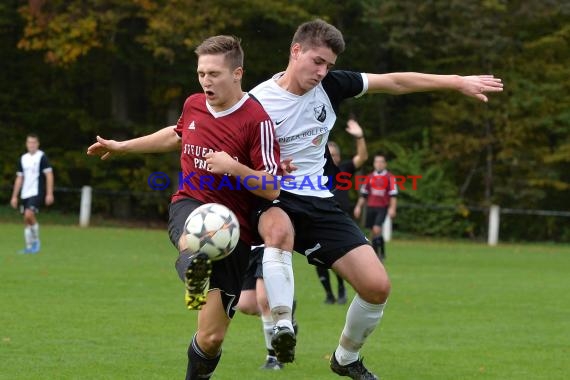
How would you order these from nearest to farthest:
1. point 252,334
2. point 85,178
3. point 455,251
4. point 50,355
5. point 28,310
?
point 50,355
point 252,334
point 28,310
point 455,251
point 85,178

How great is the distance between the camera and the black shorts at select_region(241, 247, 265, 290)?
Answer: 852cm

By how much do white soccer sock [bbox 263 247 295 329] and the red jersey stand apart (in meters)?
12.9

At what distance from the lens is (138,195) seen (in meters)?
31.0

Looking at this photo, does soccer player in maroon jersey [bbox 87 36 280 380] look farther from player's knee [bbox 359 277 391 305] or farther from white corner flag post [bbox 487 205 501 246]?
white corner flag post [bbox 487 205 501 246]

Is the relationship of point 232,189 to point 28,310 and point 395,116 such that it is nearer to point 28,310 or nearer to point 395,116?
point 28,310

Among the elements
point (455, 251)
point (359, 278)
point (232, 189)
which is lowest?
point (455, 251)

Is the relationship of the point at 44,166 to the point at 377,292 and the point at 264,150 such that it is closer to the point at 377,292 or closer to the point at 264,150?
the point at 377,292

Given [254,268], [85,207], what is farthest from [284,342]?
[85,207]

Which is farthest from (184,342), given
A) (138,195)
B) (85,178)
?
(85,178)

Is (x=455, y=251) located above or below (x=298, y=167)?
below

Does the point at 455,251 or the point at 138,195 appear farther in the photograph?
the point at 138,195

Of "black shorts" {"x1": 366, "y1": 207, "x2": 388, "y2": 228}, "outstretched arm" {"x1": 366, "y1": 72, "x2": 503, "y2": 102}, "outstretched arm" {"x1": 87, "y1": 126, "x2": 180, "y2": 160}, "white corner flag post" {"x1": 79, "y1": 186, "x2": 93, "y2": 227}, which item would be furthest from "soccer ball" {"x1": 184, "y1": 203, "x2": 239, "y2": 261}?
"white corner flag post" {"x1": 79, "y1": 186, "x2": 93, "y2": 227}

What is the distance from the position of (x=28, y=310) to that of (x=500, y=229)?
2173 centimetres

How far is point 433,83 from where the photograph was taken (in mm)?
6867
